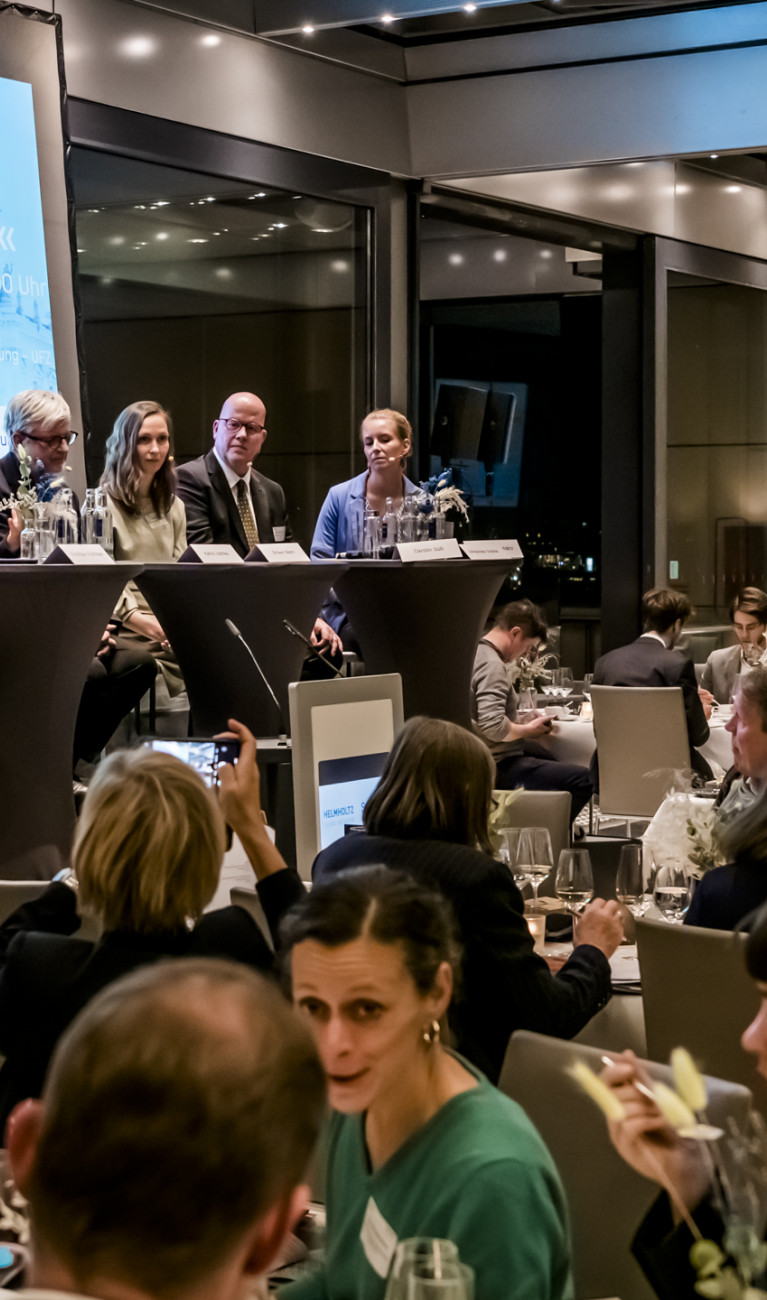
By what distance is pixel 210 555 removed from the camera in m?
5.02

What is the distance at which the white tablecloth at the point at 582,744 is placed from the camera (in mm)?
7550

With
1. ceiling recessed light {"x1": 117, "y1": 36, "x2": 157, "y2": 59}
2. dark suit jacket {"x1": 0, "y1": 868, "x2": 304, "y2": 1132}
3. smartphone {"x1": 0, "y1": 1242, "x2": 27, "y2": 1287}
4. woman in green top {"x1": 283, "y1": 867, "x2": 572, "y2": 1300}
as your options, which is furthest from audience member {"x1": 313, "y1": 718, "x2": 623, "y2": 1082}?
ceiling recessed light {"x1": 117, "y1": 36, "x2": 157, "y2": 59}

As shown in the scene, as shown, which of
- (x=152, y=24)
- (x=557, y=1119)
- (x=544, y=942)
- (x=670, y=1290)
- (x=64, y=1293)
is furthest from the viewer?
(x=152, y=24)

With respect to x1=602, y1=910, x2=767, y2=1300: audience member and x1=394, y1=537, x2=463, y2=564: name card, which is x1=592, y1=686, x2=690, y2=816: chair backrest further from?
x1=602, y1=910, x2=767, y2=1300: audience member

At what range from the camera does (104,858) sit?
2.40m

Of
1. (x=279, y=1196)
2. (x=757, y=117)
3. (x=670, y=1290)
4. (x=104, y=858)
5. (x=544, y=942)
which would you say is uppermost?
(x=757, y=117)

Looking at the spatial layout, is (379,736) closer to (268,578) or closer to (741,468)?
(268,578)

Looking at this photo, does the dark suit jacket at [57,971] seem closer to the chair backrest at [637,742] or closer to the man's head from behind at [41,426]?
the man's head from behind at [41,426]

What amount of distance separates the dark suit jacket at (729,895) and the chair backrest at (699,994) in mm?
113

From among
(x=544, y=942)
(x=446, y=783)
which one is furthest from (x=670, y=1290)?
(x=544, y=942)

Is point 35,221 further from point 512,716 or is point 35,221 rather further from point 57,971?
point 57,971

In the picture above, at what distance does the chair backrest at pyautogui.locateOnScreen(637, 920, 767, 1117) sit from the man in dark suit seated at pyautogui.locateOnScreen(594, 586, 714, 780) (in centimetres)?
420

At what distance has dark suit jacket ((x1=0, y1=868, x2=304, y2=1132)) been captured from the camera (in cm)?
236

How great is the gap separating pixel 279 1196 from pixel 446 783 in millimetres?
1922
